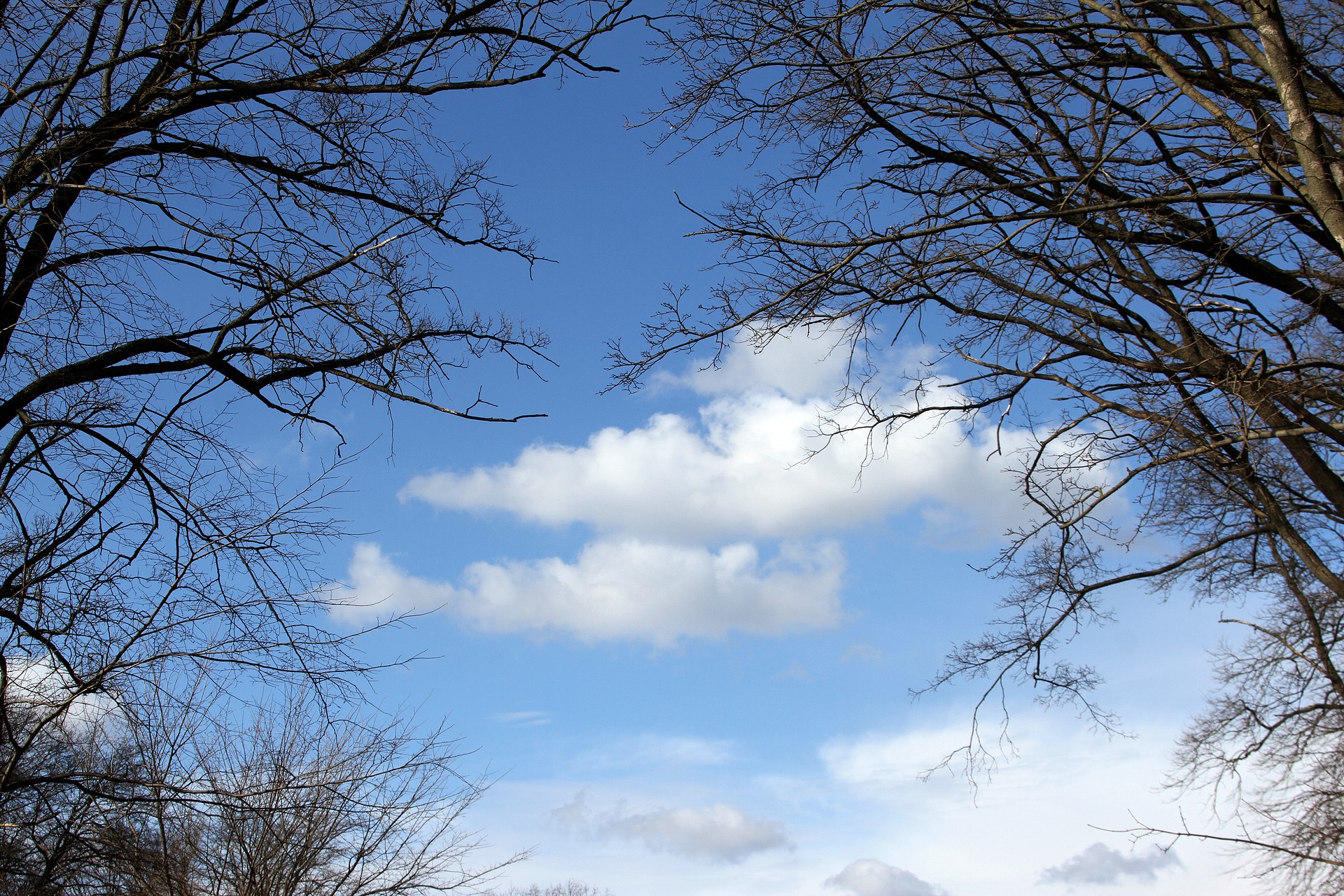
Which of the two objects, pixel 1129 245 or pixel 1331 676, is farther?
Result: pixel 1331 676

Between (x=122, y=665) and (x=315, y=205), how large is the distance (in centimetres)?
259

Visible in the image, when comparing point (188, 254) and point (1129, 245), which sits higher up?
point (1129, 245)

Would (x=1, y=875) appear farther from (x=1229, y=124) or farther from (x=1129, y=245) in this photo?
(x=1229, y=124)

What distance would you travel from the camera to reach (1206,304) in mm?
Result: 6633

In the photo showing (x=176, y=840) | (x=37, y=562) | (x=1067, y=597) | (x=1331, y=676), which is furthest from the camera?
(x=1331, y=676)

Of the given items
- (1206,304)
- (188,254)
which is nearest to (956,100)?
(1206,304)

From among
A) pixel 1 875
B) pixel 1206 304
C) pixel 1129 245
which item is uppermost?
pixel 1129 245

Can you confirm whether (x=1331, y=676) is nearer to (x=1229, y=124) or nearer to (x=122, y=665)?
(x=1229, y=124)

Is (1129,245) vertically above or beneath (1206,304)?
above

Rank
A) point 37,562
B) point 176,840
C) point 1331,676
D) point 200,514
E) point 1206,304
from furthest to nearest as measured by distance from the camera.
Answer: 1. point 1331,676
2. point 176,840
3. point 1206,304
4. point 200,514
5. point 37,562

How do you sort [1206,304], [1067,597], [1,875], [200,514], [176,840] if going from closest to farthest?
[200,514] → [1206,304] → [1,875] → [176,840] → [1067,597]

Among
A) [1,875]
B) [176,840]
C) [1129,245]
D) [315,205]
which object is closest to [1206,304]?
[1129,245]

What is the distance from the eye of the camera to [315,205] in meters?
5.30

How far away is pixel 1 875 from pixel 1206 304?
32.8 feet
